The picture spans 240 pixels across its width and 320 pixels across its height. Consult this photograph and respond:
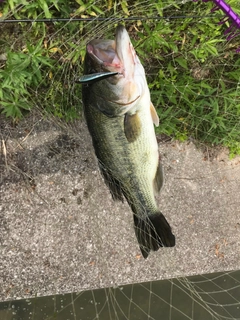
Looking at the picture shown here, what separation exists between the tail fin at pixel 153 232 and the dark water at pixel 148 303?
2.57 feet

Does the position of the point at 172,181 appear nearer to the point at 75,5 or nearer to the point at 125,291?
the point at 125,291

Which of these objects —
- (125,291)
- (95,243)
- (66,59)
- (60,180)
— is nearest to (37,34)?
(66,59)

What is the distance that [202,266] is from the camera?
288 cm

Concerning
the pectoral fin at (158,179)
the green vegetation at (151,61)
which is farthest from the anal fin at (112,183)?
the green vegetation at (151,61)

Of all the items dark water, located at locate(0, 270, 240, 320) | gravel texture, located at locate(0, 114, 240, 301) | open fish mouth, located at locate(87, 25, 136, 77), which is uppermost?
open fish mouth, located at locate(87, 25, 136, 77)

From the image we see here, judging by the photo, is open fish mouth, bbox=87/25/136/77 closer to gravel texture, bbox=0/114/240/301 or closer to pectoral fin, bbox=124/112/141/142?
pectoral fin, bbox=124/112/141/142

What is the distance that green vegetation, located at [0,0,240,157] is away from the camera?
7.71 feet

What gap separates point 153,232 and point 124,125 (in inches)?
32.5

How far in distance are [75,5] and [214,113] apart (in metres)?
1.37

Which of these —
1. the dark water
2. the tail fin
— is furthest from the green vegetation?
the dark water

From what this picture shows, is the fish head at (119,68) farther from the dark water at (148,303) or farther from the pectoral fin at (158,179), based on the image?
the dark water at (148,303)

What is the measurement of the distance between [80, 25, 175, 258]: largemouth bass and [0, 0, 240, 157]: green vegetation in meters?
0.79

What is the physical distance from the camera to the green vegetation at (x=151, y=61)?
7.71 feet

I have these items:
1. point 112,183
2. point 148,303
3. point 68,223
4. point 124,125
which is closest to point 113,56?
point 124,125
